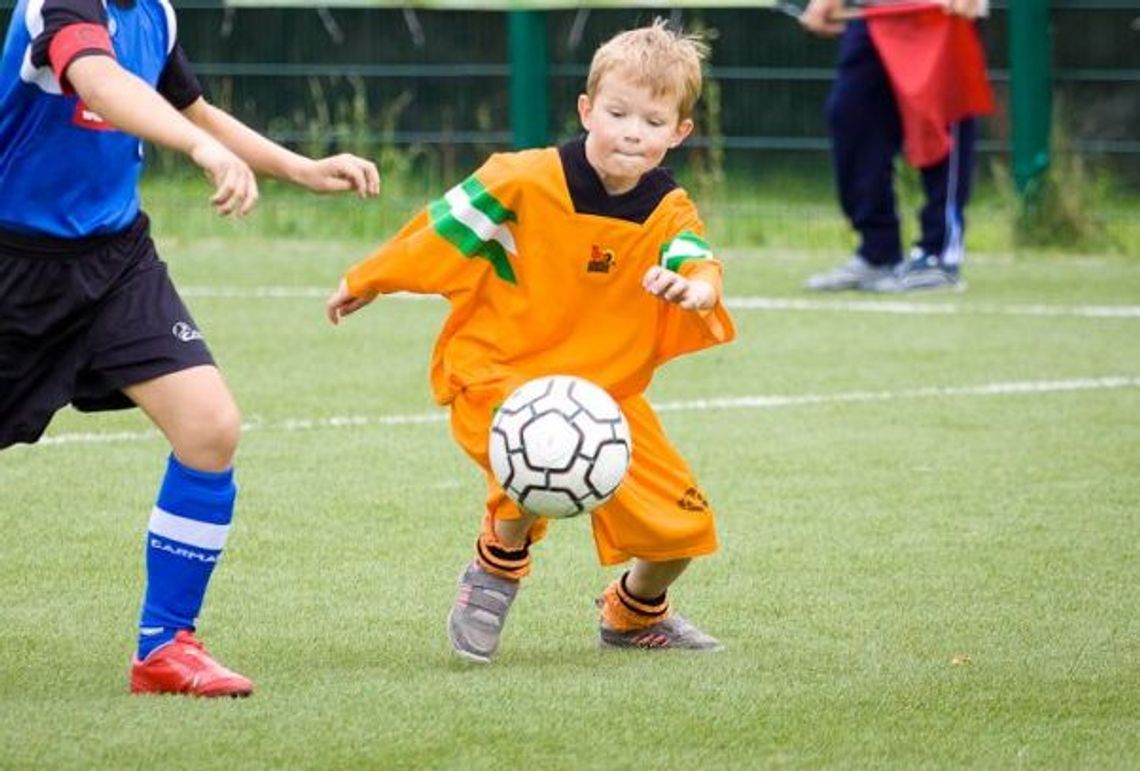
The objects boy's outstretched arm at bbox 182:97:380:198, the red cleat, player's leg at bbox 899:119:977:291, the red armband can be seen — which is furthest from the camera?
player's leg at bbox 899:119:977:291

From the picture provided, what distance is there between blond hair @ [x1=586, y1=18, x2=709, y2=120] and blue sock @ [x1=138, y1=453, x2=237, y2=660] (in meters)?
1.16

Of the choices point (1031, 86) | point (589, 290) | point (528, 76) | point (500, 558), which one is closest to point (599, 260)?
point (589, 290)

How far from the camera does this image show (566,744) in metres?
4.62

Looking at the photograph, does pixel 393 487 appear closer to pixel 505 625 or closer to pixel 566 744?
pixel 505 625

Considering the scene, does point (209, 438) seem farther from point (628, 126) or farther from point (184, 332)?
point (628, 126)

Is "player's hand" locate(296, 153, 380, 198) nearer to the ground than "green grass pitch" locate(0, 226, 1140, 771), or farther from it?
farther from it

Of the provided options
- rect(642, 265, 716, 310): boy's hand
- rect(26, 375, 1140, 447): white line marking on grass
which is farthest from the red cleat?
rect(26, 375, 1140, 447): white line marking on grass

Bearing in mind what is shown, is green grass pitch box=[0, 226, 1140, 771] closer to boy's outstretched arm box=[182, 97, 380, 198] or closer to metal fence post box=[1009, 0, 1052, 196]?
boy's outstretched arm box=[182, 97, 380, 198]

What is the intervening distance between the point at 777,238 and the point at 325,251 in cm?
248

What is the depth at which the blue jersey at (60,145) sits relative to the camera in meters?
5.05

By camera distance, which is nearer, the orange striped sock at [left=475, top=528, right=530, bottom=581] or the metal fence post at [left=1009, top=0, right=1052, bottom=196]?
the orange striped sock at [left=475, top=528, right=530, bottom=581]

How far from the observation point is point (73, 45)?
4.81m

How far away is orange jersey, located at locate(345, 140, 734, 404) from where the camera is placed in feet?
17.8

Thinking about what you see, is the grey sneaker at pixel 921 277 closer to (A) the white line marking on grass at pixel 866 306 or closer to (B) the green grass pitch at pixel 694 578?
(A) the white line marking on grass at pixel 866 306
